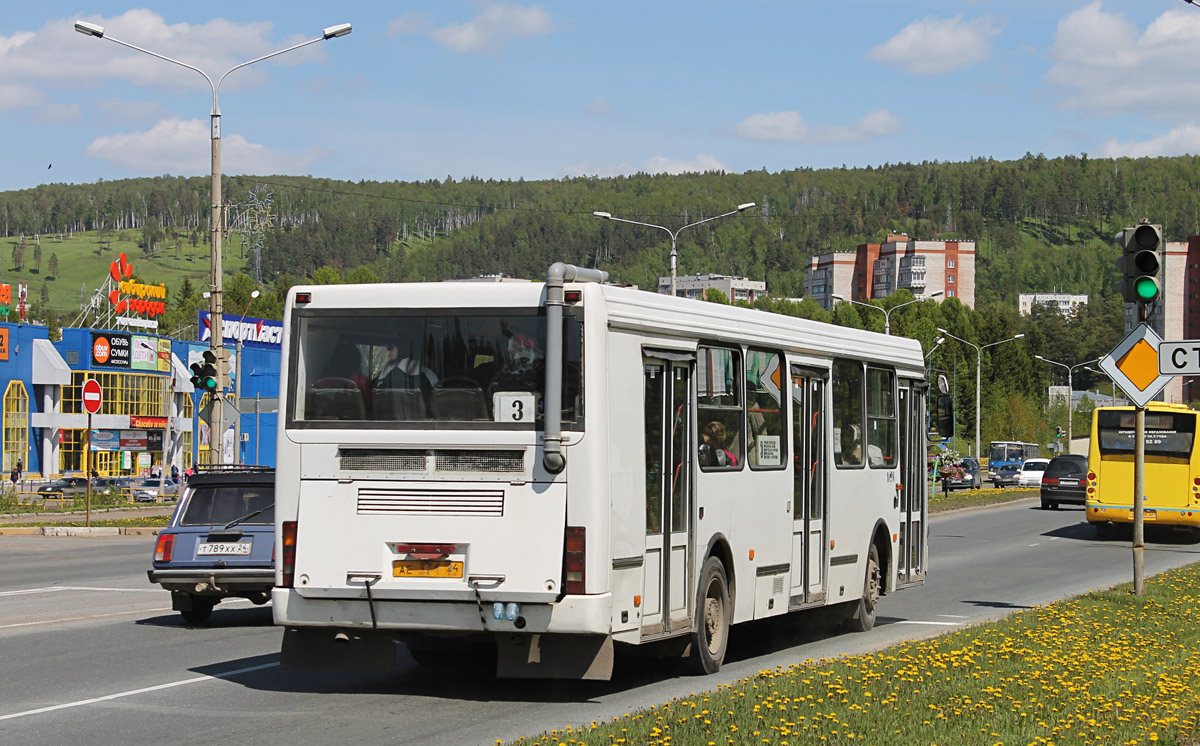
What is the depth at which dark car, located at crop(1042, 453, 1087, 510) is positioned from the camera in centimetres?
4766

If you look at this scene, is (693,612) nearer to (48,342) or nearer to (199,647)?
(199,647)

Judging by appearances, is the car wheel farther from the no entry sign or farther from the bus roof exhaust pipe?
the no entry sign

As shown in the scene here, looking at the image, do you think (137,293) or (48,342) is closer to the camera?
(48,342)

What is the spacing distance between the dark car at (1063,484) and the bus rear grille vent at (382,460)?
4083cm

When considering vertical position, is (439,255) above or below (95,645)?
above

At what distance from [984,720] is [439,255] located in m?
191

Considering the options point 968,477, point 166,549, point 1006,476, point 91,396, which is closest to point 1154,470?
point 91,396

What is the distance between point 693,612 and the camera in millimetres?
10797

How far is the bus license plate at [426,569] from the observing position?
31.4 feet

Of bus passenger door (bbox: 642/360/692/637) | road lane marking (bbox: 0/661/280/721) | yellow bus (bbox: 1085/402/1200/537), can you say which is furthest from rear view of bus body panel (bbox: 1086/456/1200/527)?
road lane marking (bbox: 0/661/280/721)

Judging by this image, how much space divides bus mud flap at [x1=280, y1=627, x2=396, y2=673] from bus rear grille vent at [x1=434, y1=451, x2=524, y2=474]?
127 centimetres

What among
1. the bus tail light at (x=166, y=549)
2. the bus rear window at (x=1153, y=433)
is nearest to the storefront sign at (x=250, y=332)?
the bus rear window at (x=1153, y=433)

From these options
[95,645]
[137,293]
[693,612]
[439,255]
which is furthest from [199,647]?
[439,255]

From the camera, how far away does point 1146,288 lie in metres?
15.4
